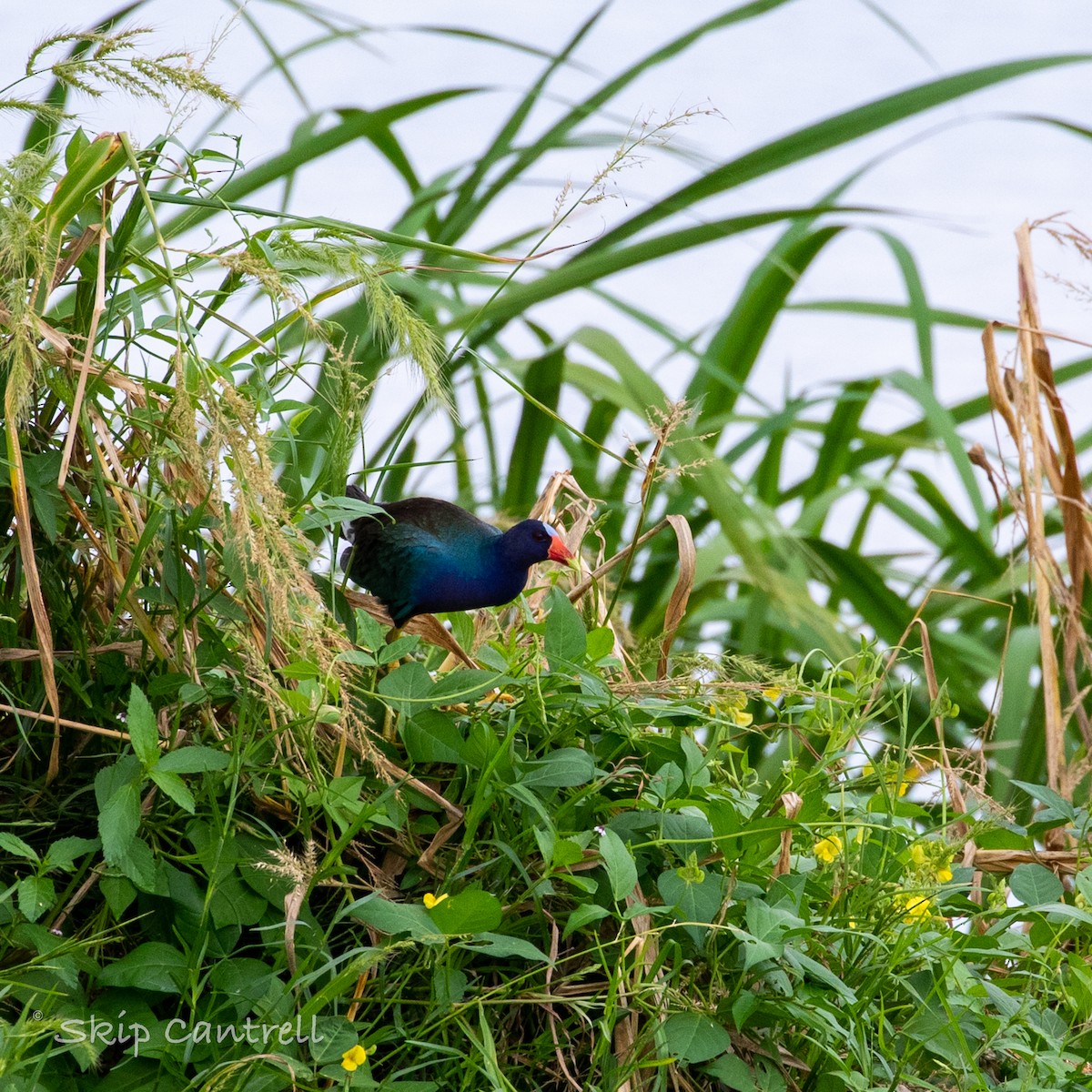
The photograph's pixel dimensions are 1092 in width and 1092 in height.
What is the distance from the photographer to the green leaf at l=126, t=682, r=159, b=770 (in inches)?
29.8

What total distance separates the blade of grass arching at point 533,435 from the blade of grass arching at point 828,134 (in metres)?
0.26

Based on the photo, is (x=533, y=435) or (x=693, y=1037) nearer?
(x=693, y=1037)

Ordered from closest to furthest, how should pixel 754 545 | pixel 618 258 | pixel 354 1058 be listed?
pixel 354 1058, pixel 754 545, pixel 618 258

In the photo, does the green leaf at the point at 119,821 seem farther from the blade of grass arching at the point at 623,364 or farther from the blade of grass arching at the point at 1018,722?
the blade of grass arching at the point at 623,364

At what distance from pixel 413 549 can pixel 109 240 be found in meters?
0.45

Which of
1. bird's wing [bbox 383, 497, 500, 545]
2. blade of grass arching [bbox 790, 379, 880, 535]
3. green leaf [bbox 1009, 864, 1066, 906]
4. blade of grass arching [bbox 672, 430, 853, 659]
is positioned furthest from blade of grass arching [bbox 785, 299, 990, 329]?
green leaf [bbox 1009, 864, 1066, 906]

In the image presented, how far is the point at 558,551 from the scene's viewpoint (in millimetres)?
1199

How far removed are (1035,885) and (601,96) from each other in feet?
6.58

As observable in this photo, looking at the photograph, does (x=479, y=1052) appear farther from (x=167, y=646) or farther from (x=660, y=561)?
(x=660, y=561)

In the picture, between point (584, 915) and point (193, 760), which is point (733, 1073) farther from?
point (193, 760)

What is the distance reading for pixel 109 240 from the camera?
0.84 metres

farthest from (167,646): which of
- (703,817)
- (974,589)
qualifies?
(974,589)

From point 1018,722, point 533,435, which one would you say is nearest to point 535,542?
point 1018,722

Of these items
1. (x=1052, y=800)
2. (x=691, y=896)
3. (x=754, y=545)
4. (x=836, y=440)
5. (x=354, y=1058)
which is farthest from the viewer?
(x=836, y=440)
